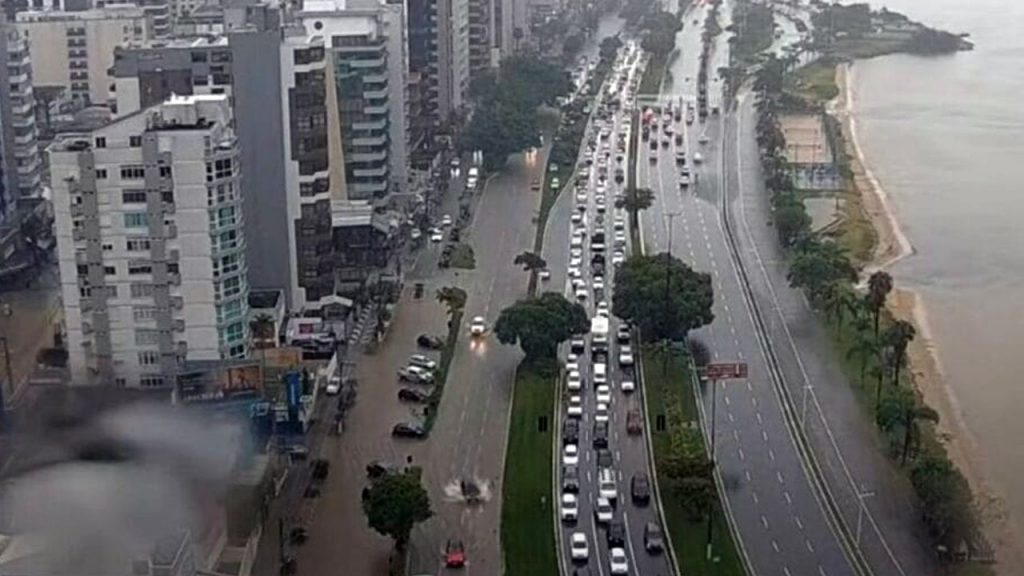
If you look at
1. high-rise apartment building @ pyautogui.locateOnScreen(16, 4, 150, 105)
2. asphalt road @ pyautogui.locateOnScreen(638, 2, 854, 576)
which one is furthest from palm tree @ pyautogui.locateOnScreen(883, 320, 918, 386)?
high-rise apartment building @ pyautogui.locateOnScreen(16, 4, 150, 105)

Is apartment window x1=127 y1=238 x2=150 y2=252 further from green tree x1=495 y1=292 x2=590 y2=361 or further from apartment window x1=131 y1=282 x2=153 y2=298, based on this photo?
green tree x1=495 y1=292 x2=590 y2=361

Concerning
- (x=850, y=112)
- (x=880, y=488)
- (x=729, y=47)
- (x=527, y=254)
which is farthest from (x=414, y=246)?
(x=729, y=47)

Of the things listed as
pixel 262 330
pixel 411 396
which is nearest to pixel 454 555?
pixel 411 396

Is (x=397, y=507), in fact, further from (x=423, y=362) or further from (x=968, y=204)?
(x=968, y=204)

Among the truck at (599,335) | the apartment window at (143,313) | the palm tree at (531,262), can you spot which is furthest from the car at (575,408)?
the palm tree at (531,262)

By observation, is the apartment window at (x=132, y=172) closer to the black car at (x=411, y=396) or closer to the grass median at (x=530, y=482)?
the black car at (x=411, y=396)

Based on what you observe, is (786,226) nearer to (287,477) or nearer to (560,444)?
(560,444)
